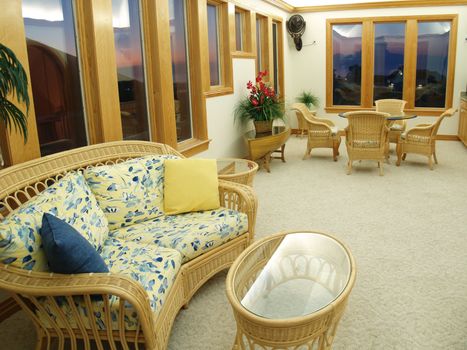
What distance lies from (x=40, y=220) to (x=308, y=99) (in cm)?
710

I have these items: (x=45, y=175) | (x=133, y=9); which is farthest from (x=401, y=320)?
(x=133, y=9)

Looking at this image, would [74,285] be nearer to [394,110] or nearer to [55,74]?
[55,74]

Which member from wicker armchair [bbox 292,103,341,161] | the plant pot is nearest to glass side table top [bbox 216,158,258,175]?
the plant pot

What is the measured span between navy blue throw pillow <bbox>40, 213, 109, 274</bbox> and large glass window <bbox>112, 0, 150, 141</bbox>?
6.59 ft

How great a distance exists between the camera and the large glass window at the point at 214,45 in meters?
5.21

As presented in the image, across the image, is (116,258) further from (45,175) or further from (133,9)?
(133,9)

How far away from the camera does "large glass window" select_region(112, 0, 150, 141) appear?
11.5 feet

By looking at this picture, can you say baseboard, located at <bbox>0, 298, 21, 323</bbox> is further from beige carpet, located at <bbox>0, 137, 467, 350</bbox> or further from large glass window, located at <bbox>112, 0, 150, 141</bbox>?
large glass window, located at <bbox>112, 0, 150, 141</bbox>

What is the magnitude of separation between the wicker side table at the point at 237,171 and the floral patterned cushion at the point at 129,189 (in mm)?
692

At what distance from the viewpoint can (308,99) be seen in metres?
8.40

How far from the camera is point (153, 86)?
3.88 m

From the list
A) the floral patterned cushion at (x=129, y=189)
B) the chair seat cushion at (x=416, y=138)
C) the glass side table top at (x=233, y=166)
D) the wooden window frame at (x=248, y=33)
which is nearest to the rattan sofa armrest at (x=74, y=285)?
the floral patterned cushion at (x=129, y=189)

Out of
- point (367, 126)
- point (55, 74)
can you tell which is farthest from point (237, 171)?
point (367, 126)

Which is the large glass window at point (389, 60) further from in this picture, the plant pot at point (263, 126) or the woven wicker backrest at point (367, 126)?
the plant pot at point (263, 126)
